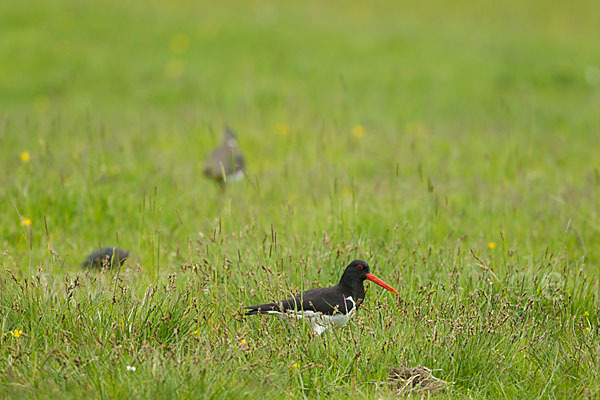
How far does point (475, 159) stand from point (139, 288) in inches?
217

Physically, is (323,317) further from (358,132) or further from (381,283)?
(358,132)

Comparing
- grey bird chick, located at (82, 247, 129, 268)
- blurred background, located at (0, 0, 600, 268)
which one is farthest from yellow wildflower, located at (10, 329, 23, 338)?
grey bird chick, located at (82, 247, 129, 268)

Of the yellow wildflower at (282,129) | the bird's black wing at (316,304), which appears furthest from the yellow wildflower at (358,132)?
the bird's black wing at (316,304)

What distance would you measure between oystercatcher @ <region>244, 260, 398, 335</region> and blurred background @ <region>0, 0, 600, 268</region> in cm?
66

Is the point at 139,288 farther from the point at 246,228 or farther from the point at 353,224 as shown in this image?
the point at 353,224

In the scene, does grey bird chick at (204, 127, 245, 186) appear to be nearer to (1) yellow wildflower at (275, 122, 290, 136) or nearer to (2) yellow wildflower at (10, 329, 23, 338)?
(1) yellow wildflower at (275, 122, 290, 136)

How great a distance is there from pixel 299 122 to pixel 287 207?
4655 millimetres

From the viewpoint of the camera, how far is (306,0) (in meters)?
18.2

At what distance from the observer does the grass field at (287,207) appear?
3418 mm

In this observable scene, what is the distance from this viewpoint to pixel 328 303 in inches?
153

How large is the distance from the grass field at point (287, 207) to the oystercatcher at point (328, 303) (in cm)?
11

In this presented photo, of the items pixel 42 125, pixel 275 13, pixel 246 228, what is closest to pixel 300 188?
pixel 246 228

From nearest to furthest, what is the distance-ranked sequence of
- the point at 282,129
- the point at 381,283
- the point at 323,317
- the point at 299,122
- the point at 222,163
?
the point at 323,317
the point at 381,283
the point at 222,163
the point at 282,129
the point at 299,122

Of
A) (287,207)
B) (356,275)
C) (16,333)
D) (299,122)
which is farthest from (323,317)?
(299,122)
